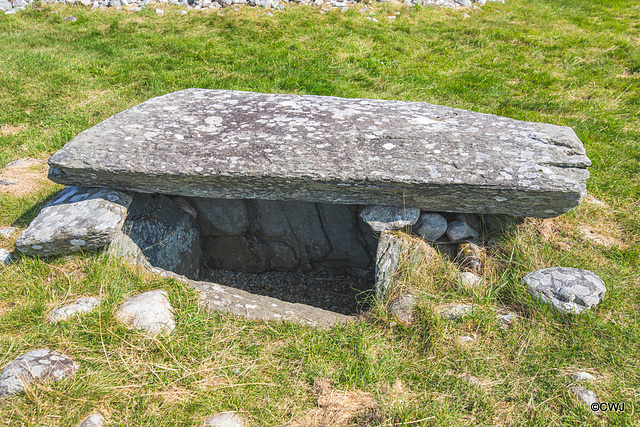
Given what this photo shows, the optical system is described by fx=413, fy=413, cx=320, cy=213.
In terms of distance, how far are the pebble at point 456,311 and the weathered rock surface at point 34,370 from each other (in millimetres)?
2569

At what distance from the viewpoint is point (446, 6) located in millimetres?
9805

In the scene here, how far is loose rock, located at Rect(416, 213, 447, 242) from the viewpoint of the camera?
140 inches

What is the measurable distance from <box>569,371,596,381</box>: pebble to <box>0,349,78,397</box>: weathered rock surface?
3.20 metres

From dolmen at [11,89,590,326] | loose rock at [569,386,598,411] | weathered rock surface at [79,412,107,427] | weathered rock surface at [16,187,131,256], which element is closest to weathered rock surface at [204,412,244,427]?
weathered rock surface at [79,412,107,427]

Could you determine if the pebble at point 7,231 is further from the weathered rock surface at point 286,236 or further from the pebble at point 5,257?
the weathered rock surface at point 286,236

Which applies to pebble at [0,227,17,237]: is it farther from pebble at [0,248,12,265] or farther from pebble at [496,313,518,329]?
pebble at [496,313,518,329]

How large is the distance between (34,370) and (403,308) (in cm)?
248

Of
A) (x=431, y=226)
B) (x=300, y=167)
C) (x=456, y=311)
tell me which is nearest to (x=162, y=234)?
(x=300, y=167)

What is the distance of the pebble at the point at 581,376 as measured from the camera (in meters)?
2.62

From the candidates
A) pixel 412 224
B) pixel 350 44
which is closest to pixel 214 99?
pixel 412 224

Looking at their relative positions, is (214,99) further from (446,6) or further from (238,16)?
(446,6)

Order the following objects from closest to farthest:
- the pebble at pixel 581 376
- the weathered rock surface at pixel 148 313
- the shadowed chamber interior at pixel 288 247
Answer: the pebble at pixel 581 376 < the weathered rock surface at pixel 148 313 < the shadowed chamber interior at pixel 288 247

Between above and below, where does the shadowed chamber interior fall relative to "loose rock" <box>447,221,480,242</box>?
below

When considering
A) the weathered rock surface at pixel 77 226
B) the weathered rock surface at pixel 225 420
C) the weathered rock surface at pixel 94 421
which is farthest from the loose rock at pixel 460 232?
the weathered rock surface at pixel 94 421
